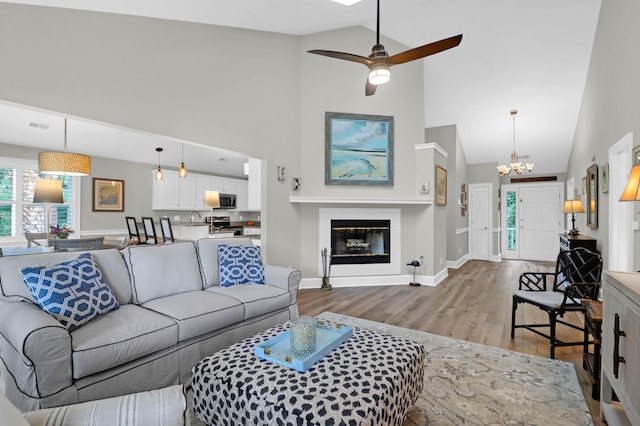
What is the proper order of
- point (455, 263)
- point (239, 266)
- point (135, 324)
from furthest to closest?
point (455, 263)
point (239, 266)
point (135, 324)

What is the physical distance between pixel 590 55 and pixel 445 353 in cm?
517

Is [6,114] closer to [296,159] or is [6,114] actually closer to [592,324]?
[296,159]

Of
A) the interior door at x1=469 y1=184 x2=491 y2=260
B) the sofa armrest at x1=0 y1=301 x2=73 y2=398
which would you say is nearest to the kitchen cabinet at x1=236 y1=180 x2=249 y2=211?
the interior door at x1=469 y1=184 x2=491 y2=260

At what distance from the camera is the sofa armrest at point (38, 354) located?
62.2 inches

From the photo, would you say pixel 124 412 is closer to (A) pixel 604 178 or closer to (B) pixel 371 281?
(B) pixel 371 281

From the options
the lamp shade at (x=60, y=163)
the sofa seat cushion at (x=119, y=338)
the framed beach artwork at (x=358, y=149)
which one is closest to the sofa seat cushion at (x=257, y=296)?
the sofa seat cushion at (x=119, y=338)

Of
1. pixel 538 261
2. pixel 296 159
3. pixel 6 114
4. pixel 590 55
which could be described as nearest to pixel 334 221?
pixel 296 159

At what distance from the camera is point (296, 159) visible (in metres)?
5.00

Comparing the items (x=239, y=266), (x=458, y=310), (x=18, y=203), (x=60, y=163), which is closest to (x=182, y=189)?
(x=18, y=203)

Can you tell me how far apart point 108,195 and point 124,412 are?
278 inches

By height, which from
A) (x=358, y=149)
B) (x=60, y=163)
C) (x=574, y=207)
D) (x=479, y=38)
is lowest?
(x=574, y=207)

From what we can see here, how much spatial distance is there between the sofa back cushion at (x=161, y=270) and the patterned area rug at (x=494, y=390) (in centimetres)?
111

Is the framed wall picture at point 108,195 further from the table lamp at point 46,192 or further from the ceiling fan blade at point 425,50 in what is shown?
the ceiling fan blade at point 425,50

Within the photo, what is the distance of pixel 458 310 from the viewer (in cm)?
391
